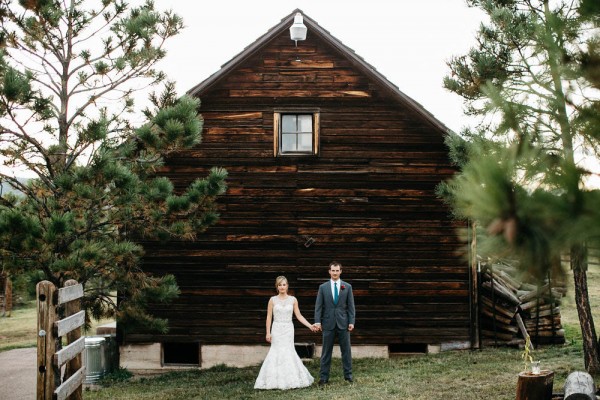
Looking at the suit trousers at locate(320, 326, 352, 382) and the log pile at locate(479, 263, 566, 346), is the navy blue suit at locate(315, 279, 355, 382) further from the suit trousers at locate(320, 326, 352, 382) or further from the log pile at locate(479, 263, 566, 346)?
the log pile at locate(479, 263, 566, 346)

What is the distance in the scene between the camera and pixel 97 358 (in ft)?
44.7

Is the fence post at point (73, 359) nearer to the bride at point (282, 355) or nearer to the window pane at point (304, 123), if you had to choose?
the bride at point (282, 355)

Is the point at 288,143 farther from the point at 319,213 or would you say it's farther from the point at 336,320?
the point at 336,320

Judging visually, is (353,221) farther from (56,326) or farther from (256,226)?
(56,326)

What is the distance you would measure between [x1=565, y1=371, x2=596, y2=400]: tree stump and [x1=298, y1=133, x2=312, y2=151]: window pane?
7.72 m

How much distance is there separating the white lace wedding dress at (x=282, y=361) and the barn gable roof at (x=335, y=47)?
15.9 feet

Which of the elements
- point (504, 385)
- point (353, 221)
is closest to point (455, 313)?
point (353, 221)

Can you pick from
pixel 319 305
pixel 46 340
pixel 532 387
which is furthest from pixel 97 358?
pixel 532 387

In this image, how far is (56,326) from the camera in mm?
7785

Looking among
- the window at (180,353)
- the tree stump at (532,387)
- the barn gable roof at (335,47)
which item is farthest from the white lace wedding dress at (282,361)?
the barn gable roof at (335,47)

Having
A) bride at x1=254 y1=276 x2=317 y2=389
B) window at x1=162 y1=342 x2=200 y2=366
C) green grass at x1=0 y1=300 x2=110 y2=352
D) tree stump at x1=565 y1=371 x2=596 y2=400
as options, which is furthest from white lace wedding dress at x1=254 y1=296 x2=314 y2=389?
green grass at x1=0 y1=300 x2=110 y2=352

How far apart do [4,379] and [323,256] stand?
6.86 m

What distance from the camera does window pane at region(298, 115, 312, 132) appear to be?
14656mm

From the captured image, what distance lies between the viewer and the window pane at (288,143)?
1467 cm
